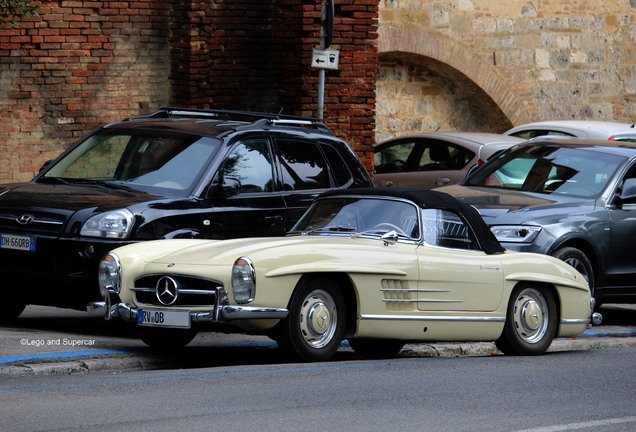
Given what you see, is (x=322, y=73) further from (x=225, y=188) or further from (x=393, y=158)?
(x=225, y=188)

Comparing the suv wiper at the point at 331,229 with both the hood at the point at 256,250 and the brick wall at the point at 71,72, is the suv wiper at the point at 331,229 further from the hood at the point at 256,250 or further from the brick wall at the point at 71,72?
the brick wall at the point at 71,72

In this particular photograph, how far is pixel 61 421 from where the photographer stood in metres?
7.85

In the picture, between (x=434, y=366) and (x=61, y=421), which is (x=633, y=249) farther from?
(x=61, y=421)

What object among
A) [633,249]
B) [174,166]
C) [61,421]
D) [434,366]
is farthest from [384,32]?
[61,421]

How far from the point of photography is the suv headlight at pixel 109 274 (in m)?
10.9

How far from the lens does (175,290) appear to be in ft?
34.5

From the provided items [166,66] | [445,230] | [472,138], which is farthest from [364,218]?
[166,66]

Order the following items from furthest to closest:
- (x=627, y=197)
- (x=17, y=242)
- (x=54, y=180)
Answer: (x=627, y=197) → (x=54, y=180) → (x=17, y=242)

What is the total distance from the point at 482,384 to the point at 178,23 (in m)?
12.8

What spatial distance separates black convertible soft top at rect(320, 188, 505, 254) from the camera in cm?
1173

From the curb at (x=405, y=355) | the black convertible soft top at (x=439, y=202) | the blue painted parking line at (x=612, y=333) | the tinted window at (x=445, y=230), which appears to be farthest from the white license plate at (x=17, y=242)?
the blue painted parking line at (x=612, y=333)

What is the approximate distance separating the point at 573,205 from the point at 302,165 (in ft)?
9.30

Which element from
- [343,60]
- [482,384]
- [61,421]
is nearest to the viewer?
[61,421]

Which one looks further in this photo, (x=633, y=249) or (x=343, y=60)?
(x=343, y=60)
